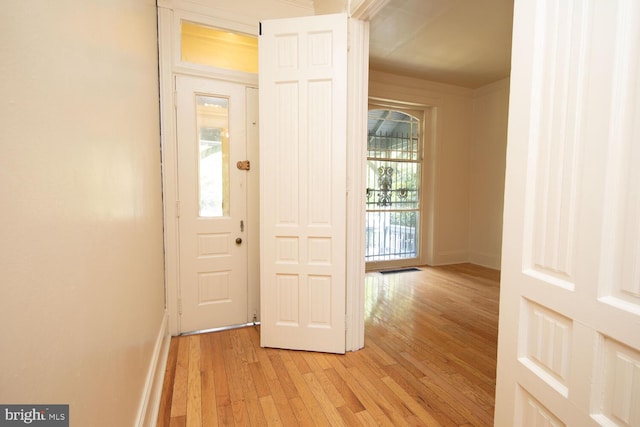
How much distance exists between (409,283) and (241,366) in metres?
2.88

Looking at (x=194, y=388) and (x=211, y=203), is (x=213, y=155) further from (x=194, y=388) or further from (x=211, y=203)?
(x=194, y=388)

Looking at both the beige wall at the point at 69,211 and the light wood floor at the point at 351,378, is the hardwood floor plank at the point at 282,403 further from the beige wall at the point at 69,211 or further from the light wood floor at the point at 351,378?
the beige wall at the point at 69,211

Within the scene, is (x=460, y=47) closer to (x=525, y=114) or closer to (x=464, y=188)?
(x=464, y=188)

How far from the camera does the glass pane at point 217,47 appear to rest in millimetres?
2705

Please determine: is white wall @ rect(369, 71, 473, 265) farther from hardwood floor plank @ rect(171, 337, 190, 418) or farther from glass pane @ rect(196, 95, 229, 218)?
hardwood floor plank @ rect(171, 337, 190, 418)

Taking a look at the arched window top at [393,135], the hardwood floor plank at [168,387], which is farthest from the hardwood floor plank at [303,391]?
the arched window top at [393,135]

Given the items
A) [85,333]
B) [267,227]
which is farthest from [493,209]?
[85,333]

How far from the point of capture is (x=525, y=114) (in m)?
0.99

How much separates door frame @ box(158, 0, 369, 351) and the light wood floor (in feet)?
1.16

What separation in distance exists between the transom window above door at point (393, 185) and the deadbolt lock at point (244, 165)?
2.76 meters

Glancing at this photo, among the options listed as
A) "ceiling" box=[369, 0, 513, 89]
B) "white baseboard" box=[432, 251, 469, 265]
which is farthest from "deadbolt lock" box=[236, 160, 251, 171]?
"white baseboard" box=[432, 251, 469, 265]

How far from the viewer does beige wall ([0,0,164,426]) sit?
0.52m

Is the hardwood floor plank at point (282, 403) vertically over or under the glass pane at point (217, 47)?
under

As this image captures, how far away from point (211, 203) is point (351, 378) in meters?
1.93
